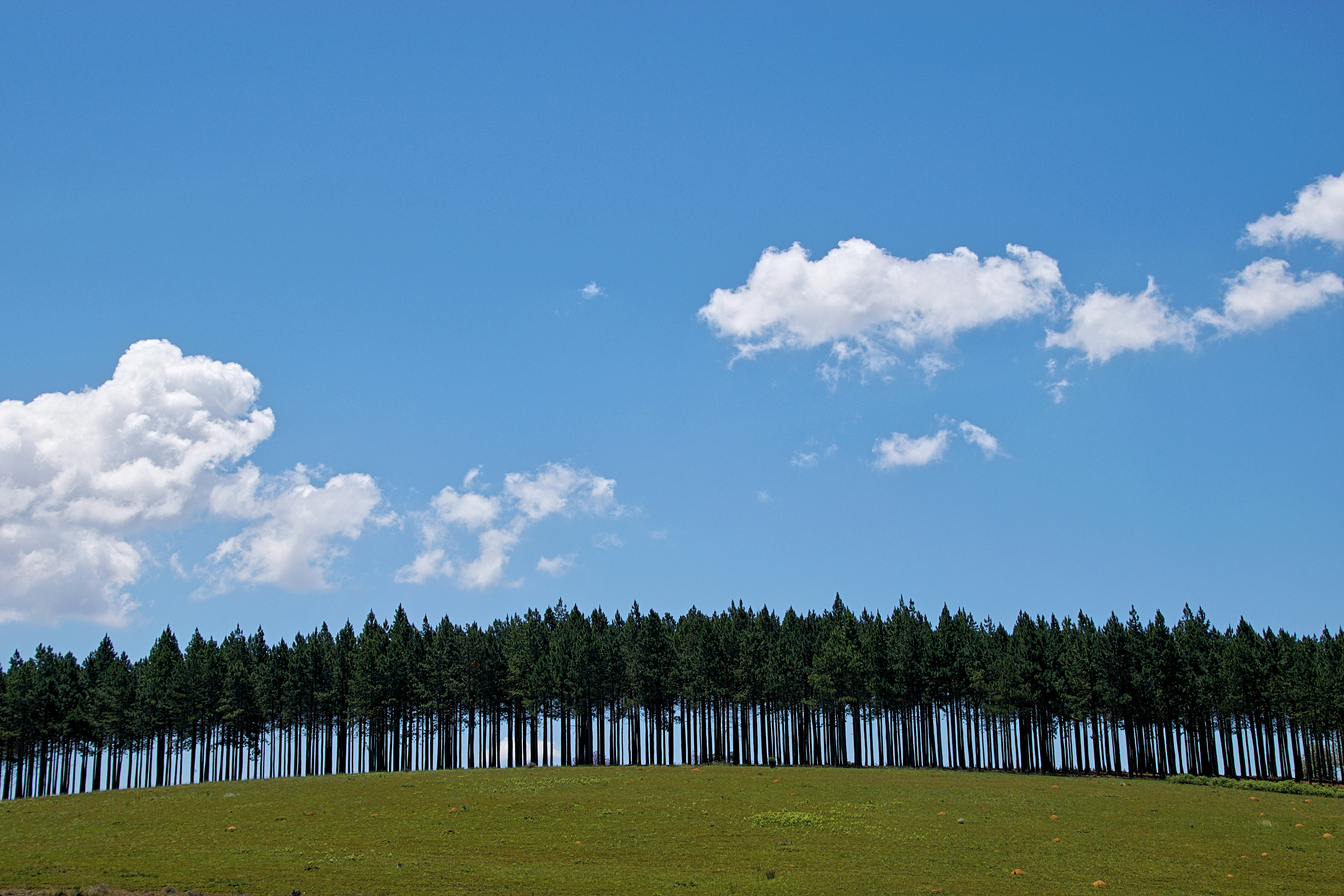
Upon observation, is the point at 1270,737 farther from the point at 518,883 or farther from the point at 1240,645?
the point at 518,883

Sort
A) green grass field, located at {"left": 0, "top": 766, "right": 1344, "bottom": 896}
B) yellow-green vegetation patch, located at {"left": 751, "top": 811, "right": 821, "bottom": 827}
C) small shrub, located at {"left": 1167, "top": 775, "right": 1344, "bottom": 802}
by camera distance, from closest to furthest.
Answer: green grass field, located at {"left": 0, "top": 766, "right": 1344, "bottom": 896} → yellow-green vegetation patch, located at {"left": 751, "top": 811, "right": 821, "bottom": 827} → small shrub, located at {"left": 1167, "top": 775, "right": 1344, "bottom": 802}

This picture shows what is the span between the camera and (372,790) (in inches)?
2749

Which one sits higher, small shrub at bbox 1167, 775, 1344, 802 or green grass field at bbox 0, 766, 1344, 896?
green grass field at bbox 0, 766, 1344, 896

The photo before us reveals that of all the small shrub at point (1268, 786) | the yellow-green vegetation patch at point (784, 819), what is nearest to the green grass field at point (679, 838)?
the yellow-green vegetation patch at point (784, 819)

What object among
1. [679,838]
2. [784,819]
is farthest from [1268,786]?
[679,838]

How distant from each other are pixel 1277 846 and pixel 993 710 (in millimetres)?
41514

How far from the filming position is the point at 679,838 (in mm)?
50781

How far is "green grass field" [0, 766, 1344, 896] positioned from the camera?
41344mm

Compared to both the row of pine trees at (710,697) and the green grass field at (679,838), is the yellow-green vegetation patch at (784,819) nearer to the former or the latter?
the green grass field at (679,838)

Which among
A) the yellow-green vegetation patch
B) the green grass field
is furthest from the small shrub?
the yellow-green vegetation patch

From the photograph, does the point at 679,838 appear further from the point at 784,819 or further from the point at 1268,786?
the point at 1268,786

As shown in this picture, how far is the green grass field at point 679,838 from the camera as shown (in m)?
41.3

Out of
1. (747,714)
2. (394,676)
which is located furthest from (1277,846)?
(394,676)

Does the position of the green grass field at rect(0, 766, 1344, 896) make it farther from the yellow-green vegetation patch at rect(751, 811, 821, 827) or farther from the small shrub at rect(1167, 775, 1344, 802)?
the small shrub at rect(1167, 775, 1344, 802)
